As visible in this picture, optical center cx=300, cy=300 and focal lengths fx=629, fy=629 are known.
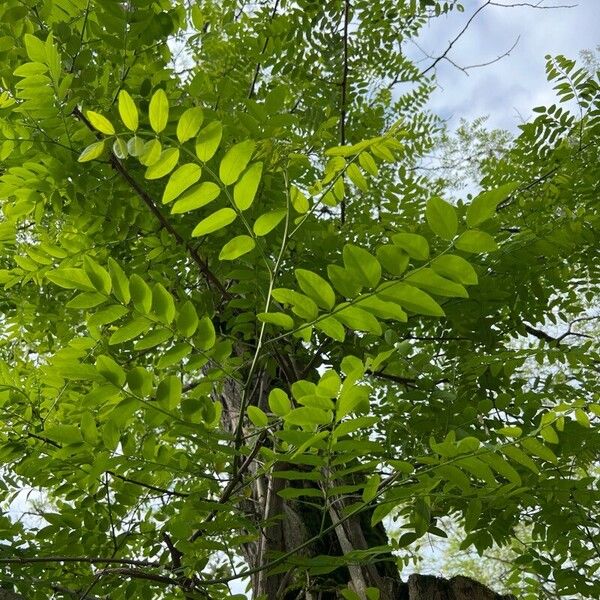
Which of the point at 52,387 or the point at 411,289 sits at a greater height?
the point at 52,387

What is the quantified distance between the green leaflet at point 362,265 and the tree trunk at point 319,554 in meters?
0.66

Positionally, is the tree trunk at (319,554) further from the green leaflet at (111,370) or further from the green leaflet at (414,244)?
the green leaflet at (414,244)

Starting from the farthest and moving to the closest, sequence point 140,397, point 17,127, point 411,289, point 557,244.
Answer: point 557,244 → point 17,127 → point 140,397 → point 411,289

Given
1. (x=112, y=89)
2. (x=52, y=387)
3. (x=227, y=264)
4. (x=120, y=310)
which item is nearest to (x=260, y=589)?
(x=52, y=387)

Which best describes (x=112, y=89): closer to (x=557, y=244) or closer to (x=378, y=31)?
(x=557, y=244)

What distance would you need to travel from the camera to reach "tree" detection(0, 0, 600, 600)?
38.8 inches

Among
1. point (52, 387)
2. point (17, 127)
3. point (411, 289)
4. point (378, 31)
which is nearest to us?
point (411, 289)

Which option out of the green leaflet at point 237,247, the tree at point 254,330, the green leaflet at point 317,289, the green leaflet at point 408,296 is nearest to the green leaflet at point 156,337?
the tree at point 254,330

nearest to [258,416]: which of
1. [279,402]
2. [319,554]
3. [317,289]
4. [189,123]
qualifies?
[279,402]

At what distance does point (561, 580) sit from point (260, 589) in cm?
87

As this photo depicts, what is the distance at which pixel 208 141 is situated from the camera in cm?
97

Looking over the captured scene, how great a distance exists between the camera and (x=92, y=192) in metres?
1.83

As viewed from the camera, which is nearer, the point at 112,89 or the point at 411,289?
the point at 411,289

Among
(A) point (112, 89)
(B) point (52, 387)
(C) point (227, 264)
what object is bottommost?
(B) point (52, 387)
